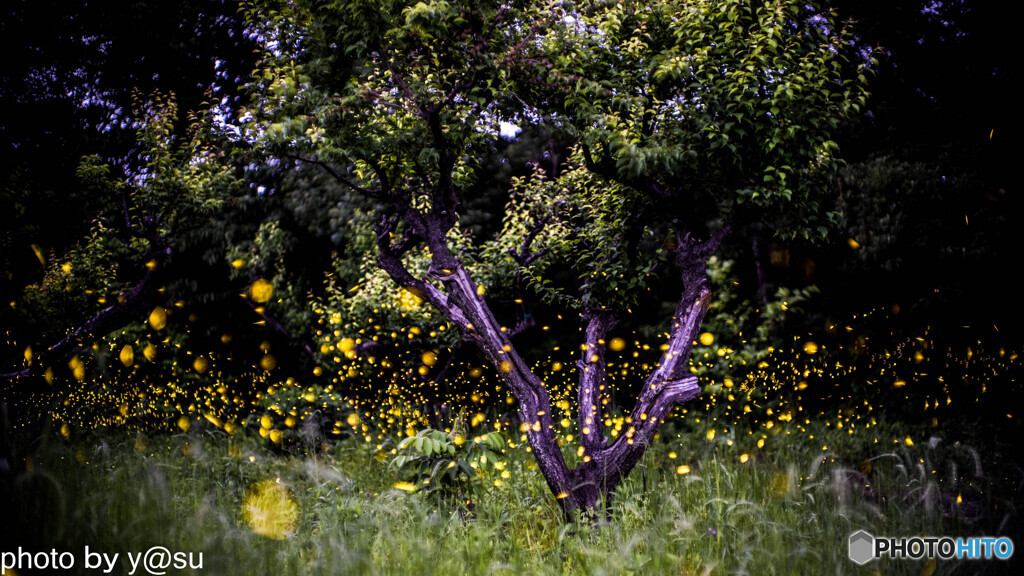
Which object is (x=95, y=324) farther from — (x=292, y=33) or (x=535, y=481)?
(x=535, y=481)

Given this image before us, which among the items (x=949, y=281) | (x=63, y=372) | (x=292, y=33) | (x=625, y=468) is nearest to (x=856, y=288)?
(x=949, y=281)

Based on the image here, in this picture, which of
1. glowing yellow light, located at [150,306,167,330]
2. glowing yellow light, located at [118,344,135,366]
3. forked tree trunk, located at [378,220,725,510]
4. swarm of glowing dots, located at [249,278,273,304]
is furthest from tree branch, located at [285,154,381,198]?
glowing yellow light, located at [150,306,167,330]

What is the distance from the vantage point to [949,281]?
6160mm

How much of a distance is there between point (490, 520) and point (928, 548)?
8.43ft

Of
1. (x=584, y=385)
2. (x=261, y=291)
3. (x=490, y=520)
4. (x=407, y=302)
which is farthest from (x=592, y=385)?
(x=261, y=291)

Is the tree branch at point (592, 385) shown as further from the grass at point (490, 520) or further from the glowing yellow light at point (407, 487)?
the glowing yellow light at point (407, 487)

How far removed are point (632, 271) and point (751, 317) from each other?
2822mm

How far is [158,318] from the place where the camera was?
31.4 ft

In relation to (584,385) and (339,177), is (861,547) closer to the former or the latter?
(584,385)

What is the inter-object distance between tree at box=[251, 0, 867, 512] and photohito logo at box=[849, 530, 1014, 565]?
1.44 metres

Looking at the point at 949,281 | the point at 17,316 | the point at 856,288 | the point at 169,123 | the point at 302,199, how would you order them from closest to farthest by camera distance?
the point at 949,281 < the point at 856,288 < the point at 169,123 < the point at 17,316 < the point at 302,199

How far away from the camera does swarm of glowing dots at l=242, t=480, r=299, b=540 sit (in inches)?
133

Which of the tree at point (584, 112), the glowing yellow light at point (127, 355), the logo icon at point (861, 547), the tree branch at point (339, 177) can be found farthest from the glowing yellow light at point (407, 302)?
the glowing yellow light at point (127, 355)

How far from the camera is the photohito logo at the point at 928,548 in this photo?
3.21 meters
